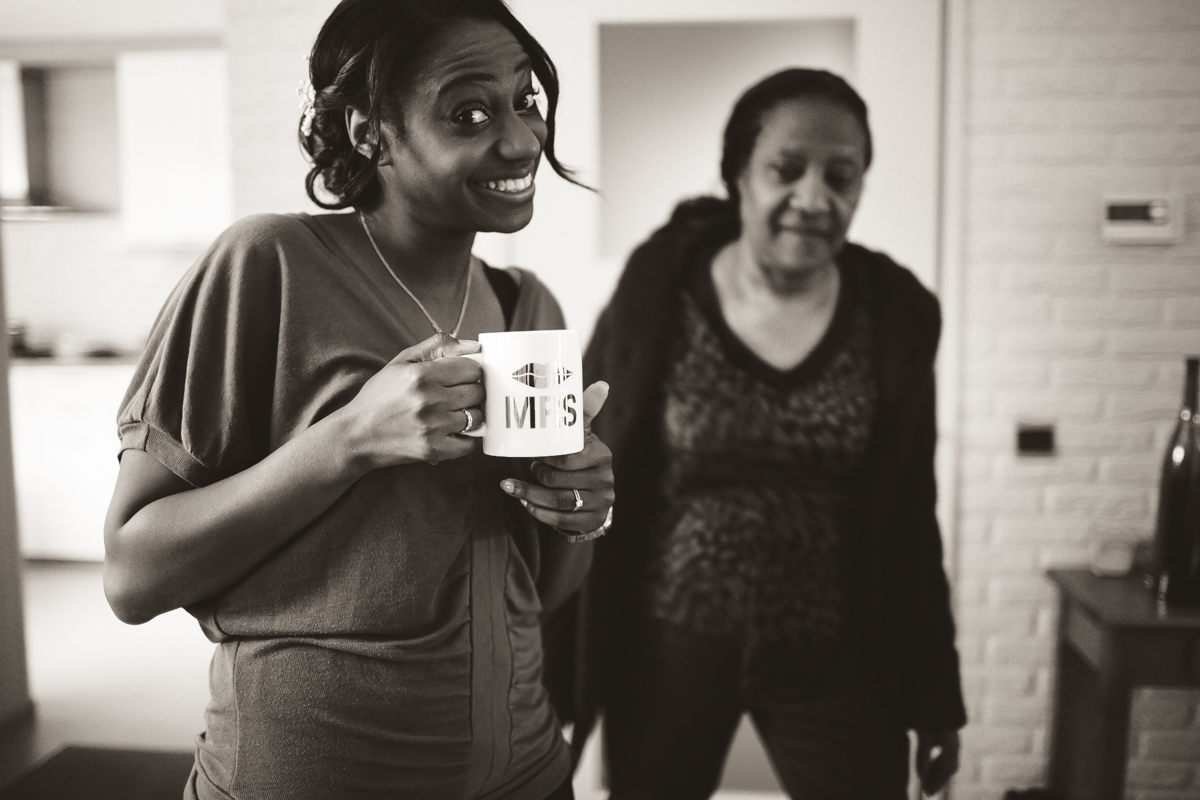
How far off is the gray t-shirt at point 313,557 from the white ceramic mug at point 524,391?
0.33ft

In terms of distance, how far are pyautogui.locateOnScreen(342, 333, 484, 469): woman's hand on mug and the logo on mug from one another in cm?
4

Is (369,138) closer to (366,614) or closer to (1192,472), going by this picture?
(366,614)

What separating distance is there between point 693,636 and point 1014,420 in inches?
51.9

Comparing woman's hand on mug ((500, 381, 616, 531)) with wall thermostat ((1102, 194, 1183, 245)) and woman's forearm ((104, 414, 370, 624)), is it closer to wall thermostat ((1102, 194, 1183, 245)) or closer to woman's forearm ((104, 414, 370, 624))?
woman's forearm ((104, 414, 370, 624))

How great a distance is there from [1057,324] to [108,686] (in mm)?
3417

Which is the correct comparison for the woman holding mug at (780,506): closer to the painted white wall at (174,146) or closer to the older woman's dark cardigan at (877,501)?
the older woman's dark cardigan at (877,501)

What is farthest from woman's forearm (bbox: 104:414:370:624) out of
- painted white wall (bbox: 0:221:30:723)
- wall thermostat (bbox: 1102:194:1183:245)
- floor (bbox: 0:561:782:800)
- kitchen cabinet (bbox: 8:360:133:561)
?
kitchen cabinet (bbox: 8:360:133:561)

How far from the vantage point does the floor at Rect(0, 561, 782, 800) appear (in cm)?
279

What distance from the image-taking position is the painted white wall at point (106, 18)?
16.1ft

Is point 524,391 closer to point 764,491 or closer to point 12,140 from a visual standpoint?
point 764,491

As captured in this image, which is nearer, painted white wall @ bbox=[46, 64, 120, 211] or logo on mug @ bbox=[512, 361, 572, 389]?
logo on mug @ bbox=[512, 361, 572, 389]

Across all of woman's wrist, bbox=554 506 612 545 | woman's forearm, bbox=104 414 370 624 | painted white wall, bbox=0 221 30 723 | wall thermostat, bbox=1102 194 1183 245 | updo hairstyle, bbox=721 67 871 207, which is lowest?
painted white wall, bbox=0 221 30 723

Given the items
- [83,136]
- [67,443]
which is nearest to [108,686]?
[67,443]

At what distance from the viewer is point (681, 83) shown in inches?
86.1
